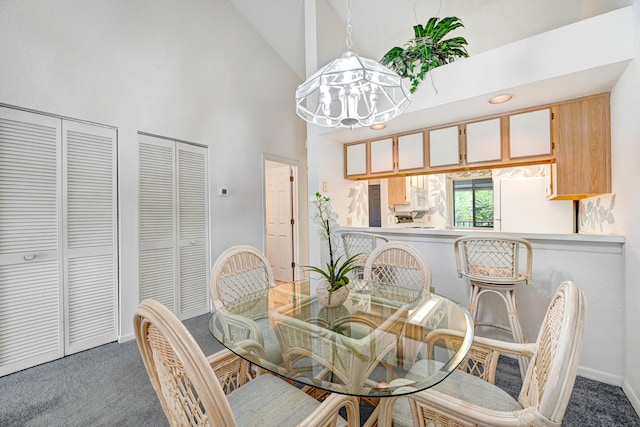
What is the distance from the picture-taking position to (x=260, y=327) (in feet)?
A: 4.57

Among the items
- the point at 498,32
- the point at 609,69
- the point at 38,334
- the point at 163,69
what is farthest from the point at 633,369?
the point at 163,69

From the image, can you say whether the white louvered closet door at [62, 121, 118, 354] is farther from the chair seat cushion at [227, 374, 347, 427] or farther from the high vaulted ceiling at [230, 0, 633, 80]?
the high vaulted ceiling at [230, 0, 633, 80]

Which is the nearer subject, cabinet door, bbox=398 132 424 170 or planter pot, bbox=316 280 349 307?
planter pot, bbox=316 280 349 307

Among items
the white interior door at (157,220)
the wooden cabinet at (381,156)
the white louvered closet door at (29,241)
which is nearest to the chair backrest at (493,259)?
the wooden cabinet at (381,156)

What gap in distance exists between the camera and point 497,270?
6.52 feet

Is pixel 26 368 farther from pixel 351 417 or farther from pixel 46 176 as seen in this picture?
pixel 351 417

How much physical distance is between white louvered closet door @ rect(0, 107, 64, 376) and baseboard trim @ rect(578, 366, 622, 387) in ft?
13.3

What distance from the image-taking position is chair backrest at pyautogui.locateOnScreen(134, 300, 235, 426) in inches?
22.7

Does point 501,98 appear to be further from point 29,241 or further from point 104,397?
point 29,241

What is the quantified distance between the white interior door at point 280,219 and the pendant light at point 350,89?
8.64 feet

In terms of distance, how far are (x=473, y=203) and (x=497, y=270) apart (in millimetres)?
2633

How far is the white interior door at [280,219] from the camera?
180 inches

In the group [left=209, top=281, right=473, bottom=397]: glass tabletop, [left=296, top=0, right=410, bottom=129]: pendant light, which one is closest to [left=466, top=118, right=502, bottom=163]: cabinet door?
[left=296, top=0, right=410, bottom=129]: pendant light

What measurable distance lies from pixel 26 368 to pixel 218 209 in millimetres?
2072
